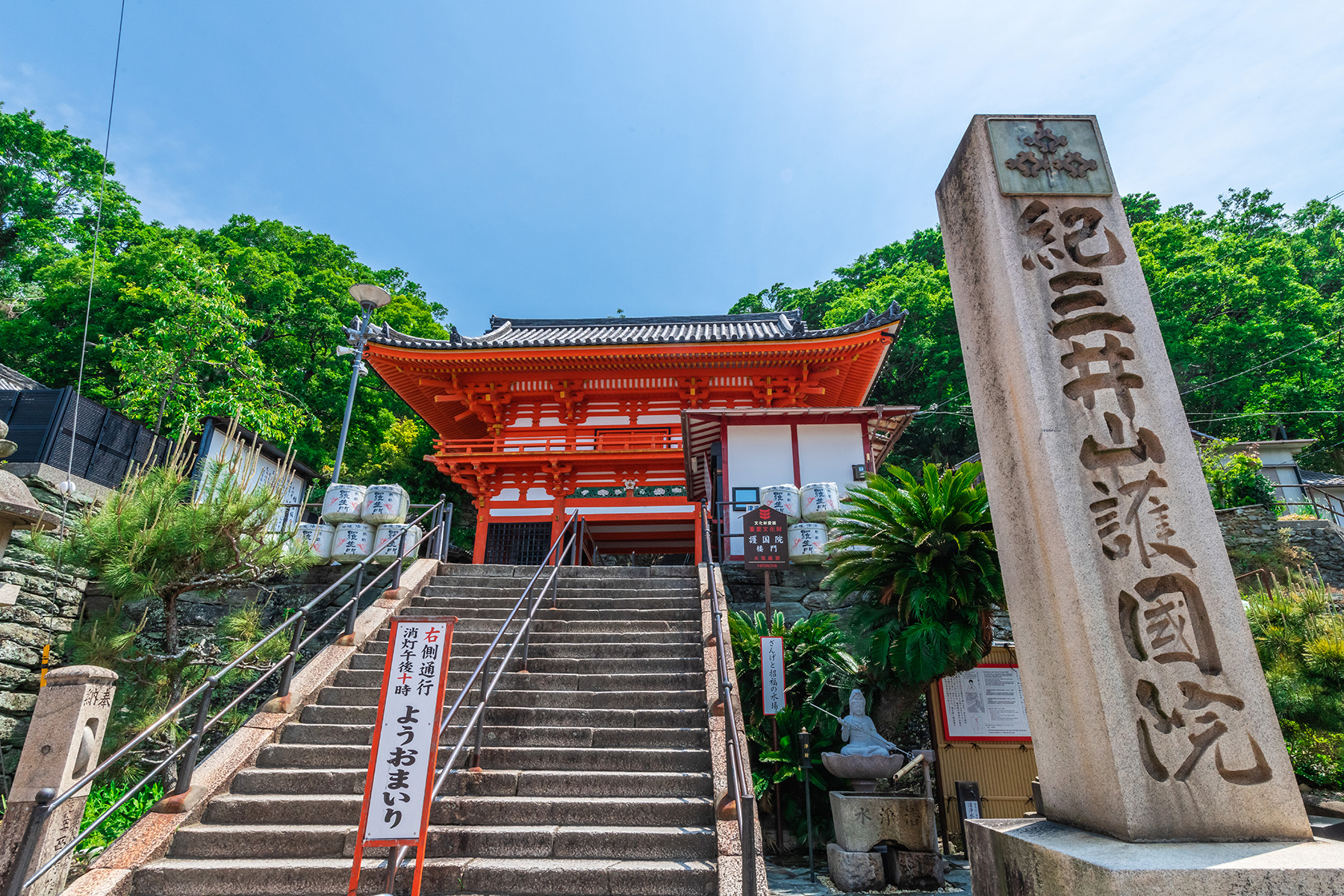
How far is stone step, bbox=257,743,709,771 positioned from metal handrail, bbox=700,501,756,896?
0.49 meters

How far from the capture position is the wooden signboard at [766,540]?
8469 millimetres

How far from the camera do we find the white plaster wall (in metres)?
12.0

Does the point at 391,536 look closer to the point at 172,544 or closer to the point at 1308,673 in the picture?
the point at 172,544

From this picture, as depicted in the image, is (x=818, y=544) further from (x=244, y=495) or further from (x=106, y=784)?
(x=106, y=784)

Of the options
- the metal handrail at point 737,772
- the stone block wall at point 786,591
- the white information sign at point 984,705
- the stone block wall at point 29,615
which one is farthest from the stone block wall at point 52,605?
the white information sign at point 984,705

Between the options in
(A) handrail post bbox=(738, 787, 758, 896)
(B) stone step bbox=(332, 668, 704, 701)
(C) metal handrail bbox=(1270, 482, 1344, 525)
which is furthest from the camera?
(C) metal handrail bbox=(1270, 482, 1344, 525)

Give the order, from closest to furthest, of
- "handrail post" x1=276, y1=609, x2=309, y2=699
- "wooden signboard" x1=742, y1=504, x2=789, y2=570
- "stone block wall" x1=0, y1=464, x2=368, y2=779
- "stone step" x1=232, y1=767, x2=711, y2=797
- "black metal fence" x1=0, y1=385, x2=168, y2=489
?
"stone step" x1=232, y1=767, x2=711, y2=797 < "handrail post" x1=276, y1=609, x2=309, y2=699 < "wooden signboard" x1=742, y1=504, x2=789, y2=570 < "stone block wall" x1=0, y1=464, x2=368, y2=779 < "black metal fence" x1=0, y1=385, x2=168, y2=489

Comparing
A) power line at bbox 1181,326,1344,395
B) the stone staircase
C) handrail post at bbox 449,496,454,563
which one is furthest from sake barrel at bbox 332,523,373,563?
power line at bbox 1181,326,1344,395

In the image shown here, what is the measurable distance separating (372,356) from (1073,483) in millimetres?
13742

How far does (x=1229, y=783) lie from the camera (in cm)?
256

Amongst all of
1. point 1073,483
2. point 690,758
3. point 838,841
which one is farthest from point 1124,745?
point 838,841

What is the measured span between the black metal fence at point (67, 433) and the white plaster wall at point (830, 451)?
1044 centimetres

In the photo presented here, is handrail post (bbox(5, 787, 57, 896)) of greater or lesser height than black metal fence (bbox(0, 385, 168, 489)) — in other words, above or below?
below

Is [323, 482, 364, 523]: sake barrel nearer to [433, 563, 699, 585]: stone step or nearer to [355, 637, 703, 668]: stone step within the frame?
[433, 563, 699, 585]: stone step
